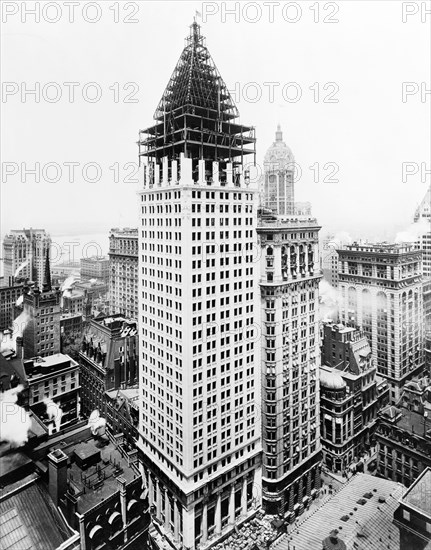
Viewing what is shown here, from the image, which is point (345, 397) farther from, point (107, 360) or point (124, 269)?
point (124, 269)

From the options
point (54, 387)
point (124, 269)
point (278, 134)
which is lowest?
point (54, 387)

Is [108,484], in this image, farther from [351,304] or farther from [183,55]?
[351,304]

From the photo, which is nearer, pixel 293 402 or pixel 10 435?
pixel 10 435

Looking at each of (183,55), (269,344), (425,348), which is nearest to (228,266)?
(269,344)

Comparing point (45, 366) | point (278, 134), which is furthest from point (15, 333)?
point (278, 134)

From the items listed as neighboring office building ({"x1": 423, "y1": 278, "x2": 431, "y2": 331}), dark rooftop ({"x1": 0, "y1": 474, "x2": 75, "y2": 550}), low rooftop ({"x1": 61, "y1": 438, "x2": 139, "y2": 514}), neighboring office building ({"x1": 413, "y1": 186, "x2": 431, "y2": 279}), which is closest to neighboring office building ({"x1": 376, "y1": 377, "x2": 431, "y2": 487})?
low rooftop ({"x1": 61, "y1": 438, "x2": 139, "y2": 514})

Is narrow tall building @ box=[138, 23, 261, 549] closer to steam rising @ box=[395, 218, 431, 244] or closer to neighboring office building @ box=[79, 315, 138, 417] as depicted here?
neighboring office building @ box=[79, 315, 138, 417]
